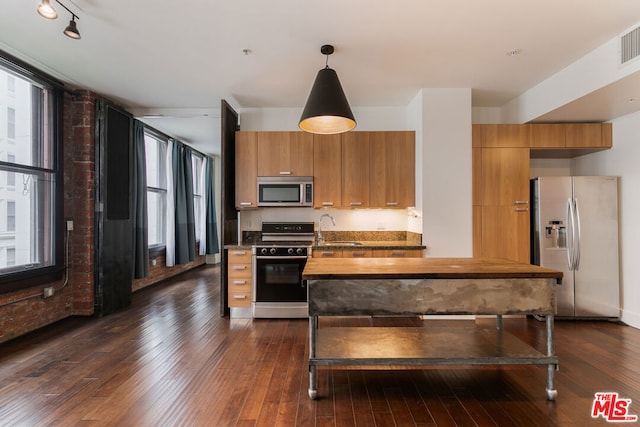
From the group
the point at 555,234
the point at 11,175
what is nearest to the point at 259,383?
the point at 11,175

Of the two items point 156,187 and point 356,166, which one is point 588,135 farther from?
point 156,187

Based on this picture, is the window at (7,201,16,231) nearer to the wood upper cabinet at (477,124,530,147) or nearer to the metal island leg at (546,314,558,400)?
the metal island leg at (546,314,558,400)

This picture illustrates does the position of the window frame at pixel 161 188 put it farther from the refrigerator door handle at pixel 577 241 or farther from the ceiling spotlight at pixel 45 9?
the refrigerator door handle at pixel 577 241

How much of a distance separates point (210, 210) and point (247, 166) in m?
3.97

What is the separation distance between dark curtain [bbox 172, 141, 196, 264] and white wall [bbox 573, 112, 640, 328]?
6665 mm

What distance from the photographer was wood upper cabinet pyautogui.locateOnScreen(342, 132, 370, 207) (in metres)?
4.22

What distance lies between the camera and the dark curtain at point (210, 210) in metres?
7.74

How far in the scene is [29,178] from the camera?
11.1 ft

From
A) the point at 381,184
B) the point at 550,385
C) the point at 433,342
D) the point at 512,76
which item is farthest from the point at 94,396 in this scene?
the point at 512,76

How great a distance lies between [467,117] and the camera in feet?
12.8

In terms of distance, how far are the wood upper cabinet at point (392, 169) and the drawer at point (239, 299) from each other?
1.95 m

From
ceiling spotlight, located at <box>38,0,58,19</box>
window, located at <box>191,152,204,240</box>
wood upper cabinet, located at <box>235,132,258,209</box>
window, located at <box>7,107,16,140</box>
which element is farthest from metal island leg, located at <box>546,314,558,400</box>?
window, located at <box>191,152,204,240</box>

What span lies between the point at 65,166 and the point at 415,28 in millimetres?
4051

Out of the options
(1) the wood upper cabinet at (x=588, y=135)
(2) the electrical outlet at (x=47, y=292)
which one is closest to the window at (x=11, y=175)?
(2) the electrical outlet at (x=47, y=292)
